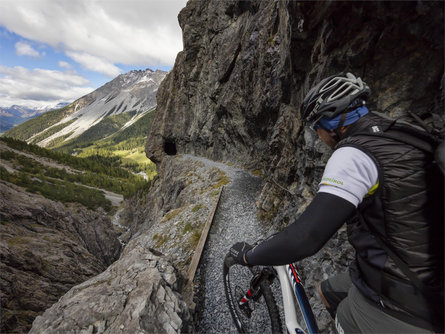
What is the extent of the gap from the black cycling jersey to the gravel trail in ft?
16.6

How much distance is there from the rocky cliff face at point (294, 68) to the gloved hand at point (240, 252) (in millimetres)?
4546

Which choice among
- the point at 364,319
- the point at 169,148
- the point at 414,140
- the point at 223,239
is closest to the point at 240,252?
the point at 364,319

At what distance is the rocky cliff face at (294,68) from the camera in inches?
174

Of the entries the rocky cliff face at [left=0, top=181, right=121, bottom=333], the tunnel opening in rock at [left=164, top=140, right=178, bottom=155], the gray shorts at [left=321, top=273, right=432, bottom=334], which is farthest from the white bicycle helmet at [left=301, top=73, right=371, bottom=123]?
the tunnel opening in rock at [left=164, top=140, right=178, bottom=155]

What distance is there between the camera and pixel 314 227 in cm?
193

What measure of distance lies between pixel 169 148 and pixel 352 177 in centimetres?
5059

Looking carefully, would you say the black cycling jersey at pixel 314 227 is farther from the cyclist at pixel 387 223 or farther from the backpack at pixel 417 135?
the backpack at pixel 417 135

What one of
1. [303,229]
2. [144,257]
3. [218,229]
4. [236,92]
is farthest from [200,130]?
[303,229]

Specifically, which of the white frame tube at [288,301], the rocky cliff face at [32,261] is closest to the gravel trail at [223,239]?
the white frame tube at [288,301]

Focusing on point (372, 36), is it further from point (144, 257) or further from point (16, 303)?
point (16, 303)

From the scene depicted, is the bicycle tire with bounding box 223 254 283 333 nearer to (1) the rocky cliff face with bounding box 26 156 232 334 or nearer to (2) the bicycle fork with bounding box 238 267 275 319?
(2) the bicycle fork with bounding box 238 267 275 319

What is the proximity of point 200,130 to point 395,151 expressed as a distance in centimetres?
3506

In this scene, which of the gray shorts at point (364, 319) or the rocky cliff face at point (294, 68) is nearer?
the gray shorts at point (364, 319)

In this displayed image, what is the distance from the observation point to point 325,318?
4.91 meters
